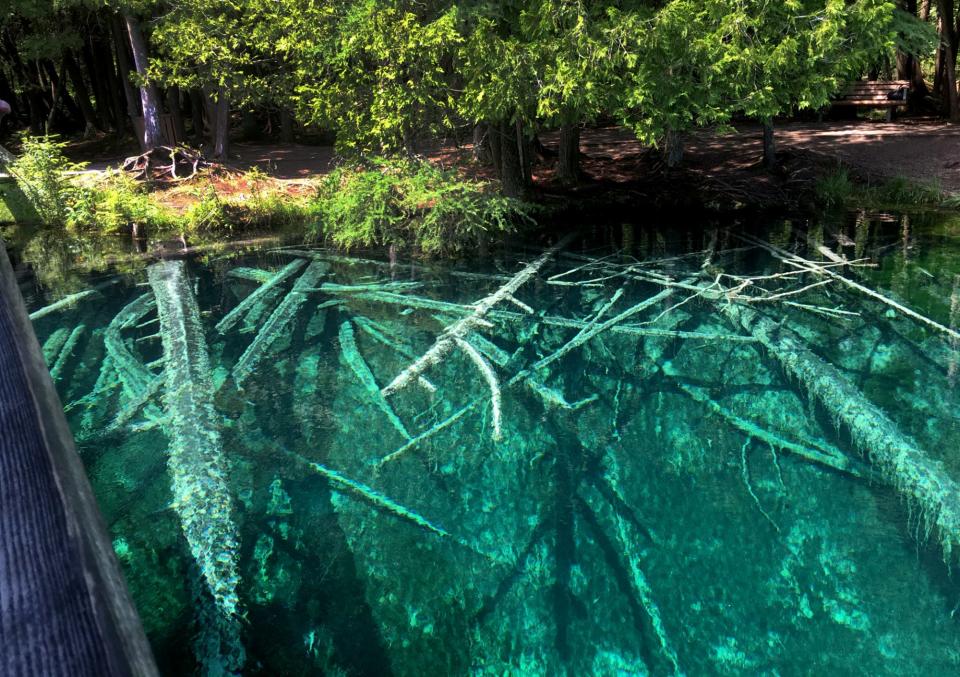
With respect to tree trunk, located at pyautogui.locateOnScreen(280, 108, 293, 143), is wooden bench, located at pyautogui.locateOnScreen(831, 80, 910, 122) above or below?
below

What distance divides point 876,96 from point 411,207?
16206 mm

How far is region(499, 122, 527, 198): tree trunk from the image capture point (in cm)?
1241

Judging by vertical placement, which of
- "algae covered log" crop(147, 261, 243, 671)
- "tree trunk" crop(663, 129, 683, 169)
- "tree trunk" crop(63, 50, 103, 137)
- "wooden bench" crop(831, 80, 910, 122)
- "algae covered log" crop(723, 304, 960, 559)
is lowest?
"algae covered log" crop(723, 304, 960, 559)

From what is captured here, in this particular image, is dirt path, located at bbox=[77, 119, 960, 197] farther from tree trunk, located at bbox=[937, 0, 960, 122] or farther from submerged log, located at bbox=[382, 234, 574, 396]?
submerged log, located at bbox=[382, 234, 574, 396]

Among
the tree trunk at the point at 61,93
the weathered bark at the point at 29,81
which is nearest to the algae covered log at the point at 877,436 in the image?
the tree trunk at the point at 61,93

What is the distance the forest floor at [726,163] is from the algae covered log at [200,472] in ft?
19.5

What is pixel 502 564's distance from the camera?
3.95 metres

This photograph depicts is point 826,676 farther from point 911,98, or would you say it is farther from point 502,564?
point 911,98

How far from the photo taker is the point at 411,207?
1020 cm

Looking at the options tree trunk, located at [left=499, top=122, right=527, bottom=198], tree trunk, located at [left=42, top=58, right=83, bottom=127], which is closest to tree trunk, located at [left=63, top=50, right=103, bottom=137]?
tree trunk, located at [left=42, top=58, right=83, bottom=127]

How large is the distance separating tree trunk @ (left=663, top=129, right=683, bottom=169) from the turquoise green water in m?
5.34

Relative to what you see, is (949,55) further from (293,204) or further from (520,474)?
(520,474)

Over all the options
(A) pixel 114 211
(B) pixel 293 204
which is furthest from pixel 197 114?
(B) pixel 293 204

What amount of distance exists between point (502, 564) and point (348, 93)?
848 centimetres
